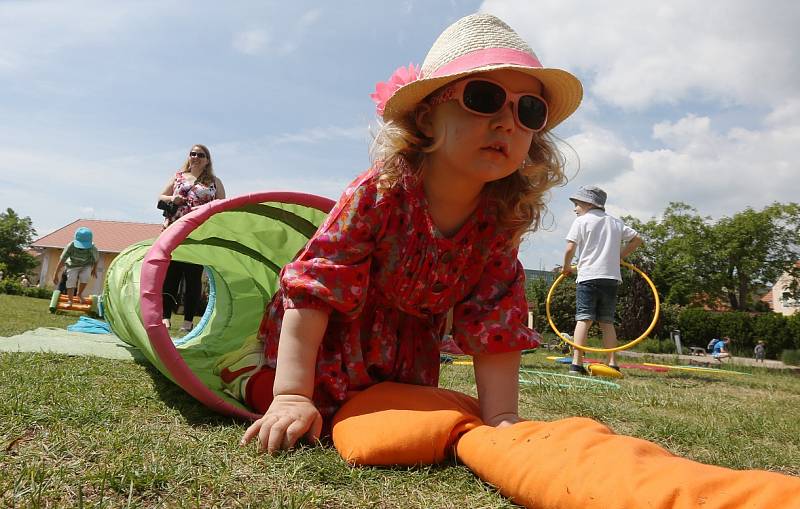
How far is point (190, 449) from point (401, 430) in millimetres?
574

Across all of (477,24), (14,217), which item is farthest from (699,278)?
(14,217)

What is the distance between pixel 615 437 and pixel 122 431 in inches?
54.4

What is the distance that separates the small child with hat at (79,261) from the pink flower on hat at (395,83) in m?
9.57

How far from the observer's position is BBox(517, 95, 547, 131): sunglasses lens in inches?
79.0

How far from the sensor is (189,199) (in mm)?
5879

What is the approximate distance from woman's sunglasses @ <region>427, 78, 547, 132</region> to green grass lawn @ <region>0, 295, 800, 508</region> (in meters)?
1.11

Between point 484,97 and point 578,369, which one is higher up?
point 484,97

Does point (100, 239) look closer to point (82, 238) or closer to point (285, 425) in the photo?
point (82, 238)

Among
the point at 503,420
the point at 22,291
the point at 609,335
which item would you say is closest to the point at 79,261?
the point at 609,335

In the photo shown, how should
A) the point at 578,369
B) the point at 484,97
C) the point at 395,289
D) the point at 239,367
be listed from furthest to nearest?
the point at 578,369, the point at 239,367, the point at 395,289, the point at 484,97

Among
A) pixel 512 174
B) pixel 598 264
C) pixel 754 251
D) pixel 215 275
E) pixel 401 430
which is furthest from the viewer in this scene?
pixel 754 251

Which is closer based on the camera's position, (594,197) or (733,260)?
(594,197)

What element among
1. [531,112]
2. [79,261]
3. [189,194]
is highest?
[189,194]

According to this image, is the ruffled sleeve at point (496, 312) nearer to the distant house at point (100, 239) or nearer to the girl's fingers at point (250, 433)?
the girl's fingers at point (250, 433)
